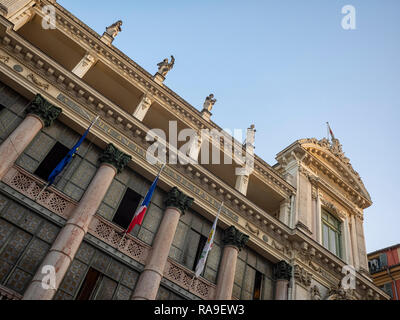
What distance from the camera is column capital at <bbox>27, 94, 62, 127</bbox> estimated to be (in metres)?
13.9

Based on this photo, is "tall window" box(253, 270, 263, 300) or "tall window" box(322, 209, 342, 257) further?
"tall window" box(322, 209, 342, 257)

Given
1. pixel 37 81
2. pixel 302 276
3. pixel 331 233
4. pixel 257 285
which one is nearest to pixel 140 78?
pixel 37 81

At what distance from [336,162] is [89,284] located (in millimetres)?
19275

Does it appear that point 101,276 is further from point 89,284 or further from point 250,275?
point 250,275

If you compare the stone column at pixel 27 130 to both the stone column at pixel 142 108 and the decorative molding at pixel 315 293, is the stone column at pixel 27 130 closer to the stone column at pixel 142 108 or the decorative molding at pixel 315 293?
the stone column at pixel 142 108

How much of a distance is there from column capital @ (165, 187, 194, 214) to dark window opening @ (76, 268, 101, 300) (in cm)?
426

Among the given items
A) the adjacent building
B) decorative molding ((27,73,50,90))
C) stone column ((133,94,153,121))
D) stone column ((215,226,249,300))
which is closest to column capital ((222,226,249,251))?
stone column ((215,226,249,300))

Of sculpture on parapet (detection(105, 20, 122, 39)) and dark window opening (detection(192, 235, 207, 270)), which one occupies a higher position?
sculpture on parapet (detection(105, 20, 122, 39))

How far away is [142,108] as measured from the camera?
17875 millimetres

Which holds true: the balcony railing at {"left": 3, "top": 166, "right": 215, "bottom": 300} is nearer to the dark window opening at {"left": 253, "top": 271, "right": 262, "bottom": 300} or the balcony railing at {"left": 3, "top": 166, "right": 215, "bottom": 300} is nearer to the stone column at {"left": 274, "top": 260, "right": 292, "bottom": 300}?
the dark window opening at {"left": 253, "top": 271, "right": 262, "bottom": 300}

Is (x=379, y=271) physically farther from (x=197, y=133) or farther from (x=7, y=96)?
(x=7, y=96)

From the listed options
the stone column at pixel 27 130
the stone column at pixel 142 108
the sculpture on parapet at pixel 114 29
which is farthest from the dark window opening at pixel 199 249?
the sculpture on parapet at pixel 114 29
